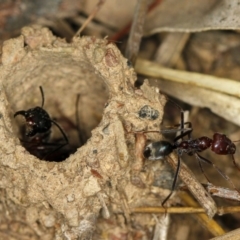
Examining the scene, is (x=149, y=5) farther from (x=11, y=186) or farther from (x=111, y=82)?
(x=11, y=186)

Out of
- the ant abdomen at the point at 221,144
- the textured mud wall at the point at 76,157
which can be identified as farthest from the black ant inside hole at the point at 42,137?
the ant abdomen at the point at 221,144

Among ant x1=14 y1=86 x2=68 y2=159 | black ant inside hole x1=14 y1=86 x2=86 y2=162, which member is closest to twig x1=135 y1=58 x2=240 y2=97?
black ant inside hole x1=14 y1=86 x2=86 y2=162

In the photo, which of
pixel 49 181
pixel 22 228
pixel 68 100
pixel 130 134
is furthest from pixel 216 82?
pixel 22 228

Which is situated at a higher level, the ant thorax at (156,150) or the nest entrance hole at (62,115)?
the nest entrance hole at (62,115)

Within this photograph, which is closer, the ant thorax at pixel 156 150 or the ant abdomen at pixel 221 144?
the ant thorax at pixel 156 150

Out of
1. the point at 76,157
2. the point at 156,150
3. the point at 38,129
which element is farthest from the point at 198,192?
the point at 38,129

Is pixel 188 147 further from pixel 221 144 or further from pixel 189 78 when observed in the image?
pixel 189 78

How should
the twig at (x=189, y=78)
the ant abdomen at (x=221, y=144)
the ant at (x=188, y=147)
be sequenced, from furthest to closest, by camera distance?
the twig at (x=189, y=78) → the ant abdomen at (x=221, y=144) → the ant at (x=188, y=147)

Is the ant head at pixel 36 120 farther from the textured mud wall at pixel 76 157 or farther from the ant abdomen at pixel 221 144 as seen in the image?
the ant abdomen at pixel 221 144
